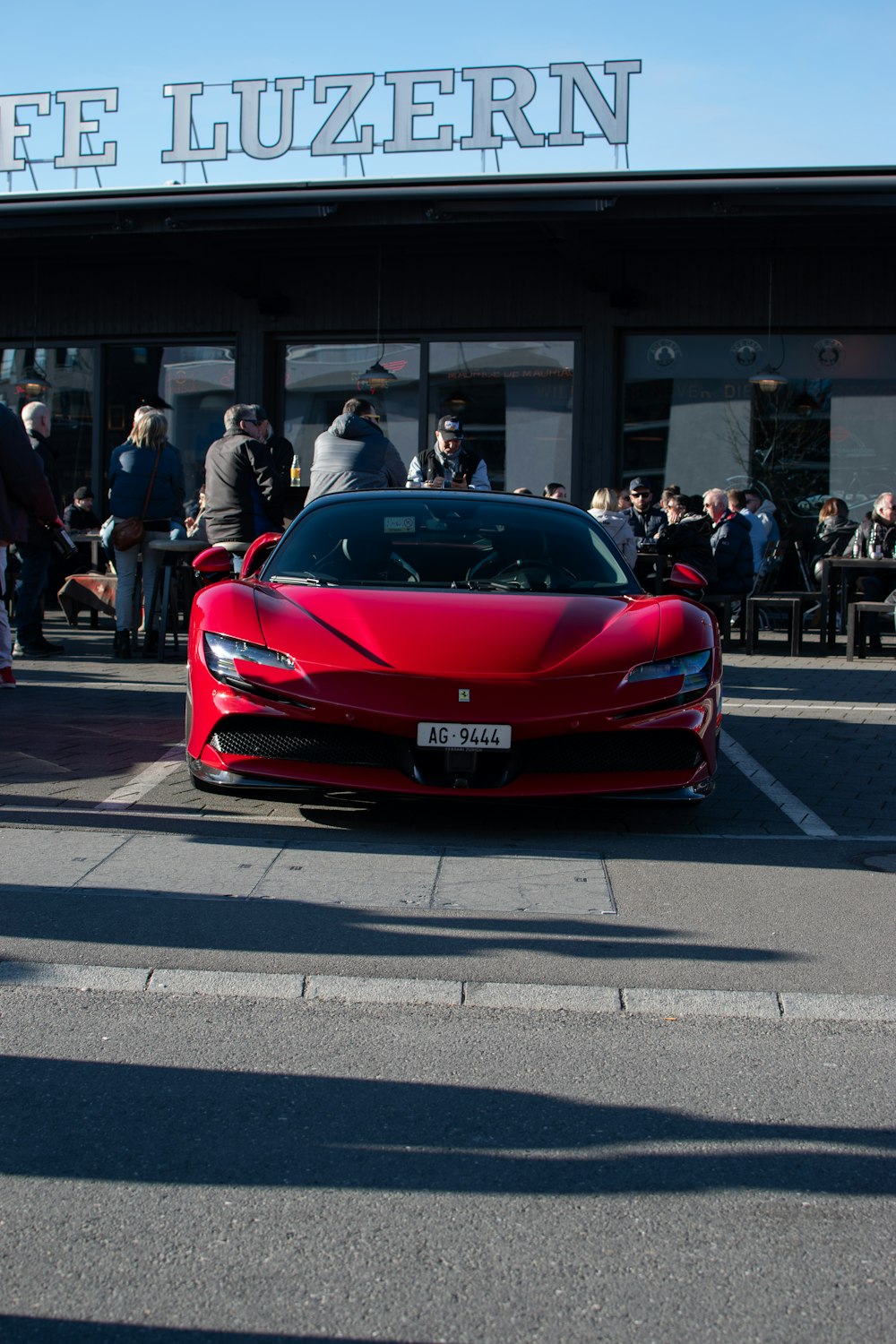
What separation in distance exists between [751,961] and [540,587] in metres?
2.72

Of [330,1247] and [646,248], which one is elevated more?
[646,248]

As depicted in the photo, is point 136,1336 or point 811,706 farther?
point 811,706

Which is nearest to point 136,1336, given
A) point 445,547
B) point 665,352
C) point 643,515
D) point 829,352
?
point 445,547

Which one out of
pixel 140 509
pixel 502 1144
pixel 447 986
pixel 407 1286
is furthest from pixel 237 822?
pixel 140 509

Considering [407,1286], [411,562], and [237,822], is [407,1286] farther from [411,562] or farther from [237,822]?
[411,562]

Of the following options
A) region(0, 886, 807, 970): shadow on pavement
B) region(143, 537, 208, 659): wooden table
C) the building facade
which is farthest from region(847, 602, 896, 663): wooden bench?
region(0, 886, 807, 970): shadow on pavement

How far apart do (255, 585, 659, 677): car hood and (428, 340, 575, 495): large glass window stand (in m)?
10.8

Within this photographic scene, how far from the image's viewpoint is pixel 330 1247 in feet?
8.87

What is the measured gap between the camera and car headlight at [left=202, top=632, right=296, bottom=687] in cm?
577

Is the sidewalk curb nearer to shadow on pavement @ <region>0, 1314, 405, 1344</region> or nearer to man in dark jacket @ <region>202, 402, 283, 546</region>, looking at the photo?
shadow on pavement @ <region>0, 1314, 405, 1344</region>

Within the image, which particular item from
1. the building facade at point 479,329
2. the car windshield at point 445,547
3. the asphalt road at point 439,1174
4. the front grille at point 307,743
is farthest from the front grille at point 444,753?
the building facade at point 479,329

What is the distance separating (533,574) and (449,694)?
4.80ft

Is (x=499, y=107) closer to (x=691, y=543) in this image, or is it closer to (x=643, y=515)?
(x=643, y=515)

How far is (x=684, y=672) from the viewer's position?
591 centimetres
